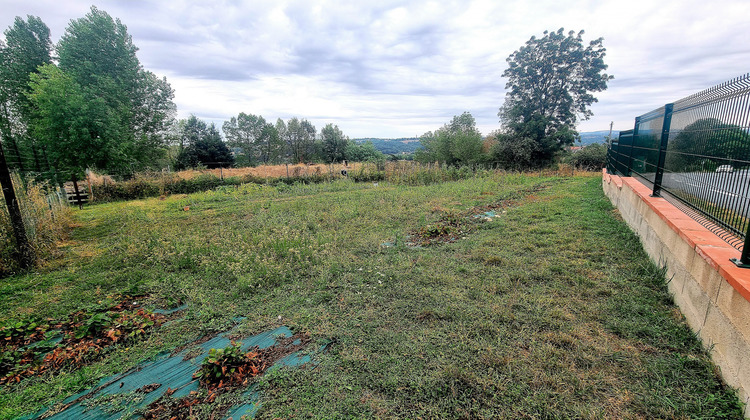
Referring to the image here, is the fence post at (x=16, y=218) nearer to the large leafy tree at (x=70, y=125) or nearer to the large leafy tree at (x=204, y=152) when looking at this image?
the large leafy tree at (x=70, y=125)

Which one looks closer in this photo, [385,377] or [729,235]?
[385,377]

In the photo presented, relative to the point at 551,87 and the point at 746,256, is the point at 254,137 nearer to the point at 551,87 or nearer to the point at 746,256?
the point at 551,87

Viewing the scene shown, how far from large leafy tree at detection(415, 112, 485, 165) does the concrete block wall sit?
16.4 m

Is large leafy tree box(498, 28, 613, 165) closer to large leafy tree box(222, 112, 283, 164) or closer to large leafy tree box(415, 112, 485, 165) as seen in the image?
large leafy tree box(415, 112, 485, 165)

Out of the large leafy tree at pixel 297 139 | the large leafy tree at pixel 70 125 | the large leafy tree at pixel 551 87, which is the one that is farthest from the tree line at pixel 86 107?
the large leafy tree at pixel 551 87

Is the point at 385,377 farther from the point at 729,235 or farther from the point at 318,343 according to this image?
the point at 729,235

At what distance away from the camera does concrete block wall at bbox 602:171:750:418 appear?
59.9 inches

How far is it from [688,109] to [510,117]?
17.5 meters

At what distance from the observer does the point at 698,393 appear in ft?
5.27

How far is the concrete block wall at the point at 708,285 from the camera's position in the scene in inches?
59.9

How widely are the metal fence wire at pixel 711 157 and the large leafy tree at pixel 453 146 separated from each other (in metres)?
15.6

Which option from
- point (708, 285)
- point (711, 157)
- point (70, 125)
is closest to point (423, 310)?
point (708, 285)

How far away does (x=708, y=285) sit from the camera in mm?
1909

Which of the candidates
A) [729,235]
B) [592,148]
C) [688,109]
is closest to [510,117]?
[592,148]
